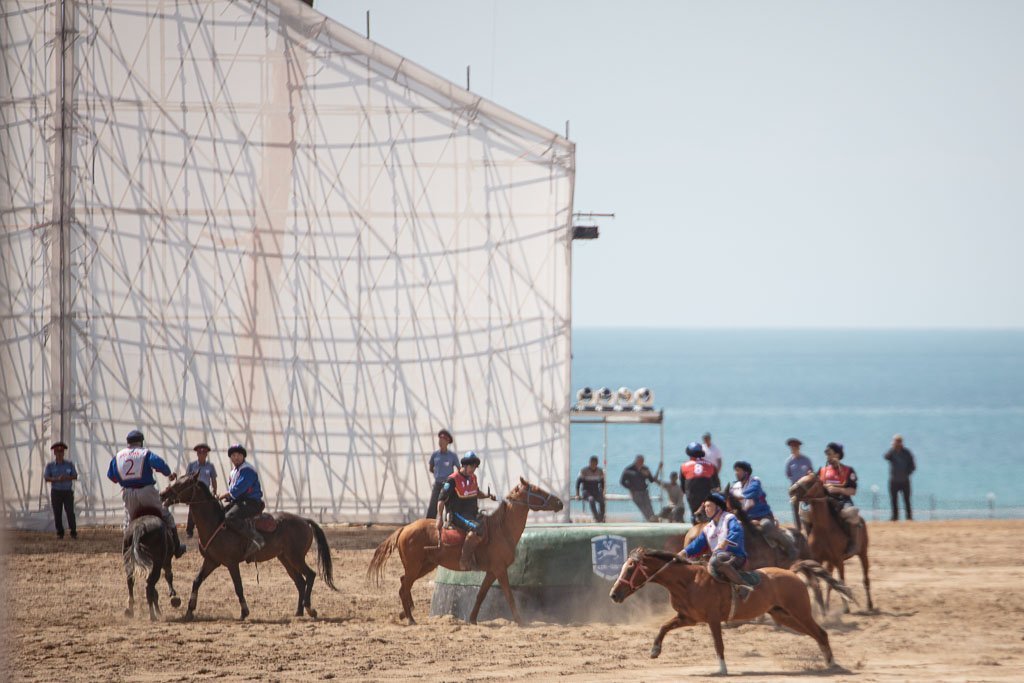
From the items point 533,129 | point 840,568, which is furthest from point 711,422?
point 840,568

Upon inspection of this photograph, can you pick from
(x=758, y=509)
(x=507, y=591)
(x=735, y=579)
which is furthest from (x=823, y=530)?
(x=735, y=579)

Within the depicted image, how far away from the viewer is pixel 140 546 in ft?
57.7

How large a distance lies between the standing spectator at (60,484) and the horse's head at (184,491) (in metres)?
9.79

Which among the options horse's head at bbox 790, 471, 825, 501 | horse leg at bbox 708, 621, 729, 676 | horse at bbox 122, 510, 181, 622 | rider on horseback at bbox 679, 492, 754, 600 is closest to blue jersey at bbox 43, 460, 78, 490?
horse at bbox 122, 510, 181, 622

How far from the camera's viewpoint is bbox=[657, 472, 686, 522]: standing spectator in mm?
28219

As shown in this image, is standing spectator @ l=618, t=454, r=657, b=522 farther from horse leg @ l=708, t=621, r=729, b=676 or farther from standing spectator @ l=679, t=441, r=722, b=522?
horse leg @ l=708, t=621, r=729, b=676

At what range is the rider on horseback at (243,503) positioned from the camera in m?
17.9

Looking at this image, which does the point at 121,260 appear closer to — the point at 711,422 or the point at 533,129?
the point at 533,129

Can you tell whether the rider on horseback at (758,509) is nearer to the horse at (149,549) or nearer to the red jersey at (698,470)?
the red jersey at (698,470)

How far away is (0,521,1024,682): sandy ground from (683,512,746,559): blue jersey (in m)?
1.24

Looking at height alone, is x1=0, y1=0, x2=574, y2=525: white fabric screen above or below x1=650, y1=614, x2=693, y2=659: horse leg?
above

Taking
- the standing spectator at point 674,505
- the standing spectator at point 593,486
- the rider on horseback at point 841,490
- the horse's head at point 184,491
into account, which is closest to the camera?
the horse's head at point 184,491

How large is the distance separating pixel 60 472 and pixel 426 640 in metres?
12.7

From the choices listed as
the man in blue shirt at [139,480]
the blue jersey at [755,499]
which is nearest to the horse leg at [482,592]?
the blue jersey at [755,499]
